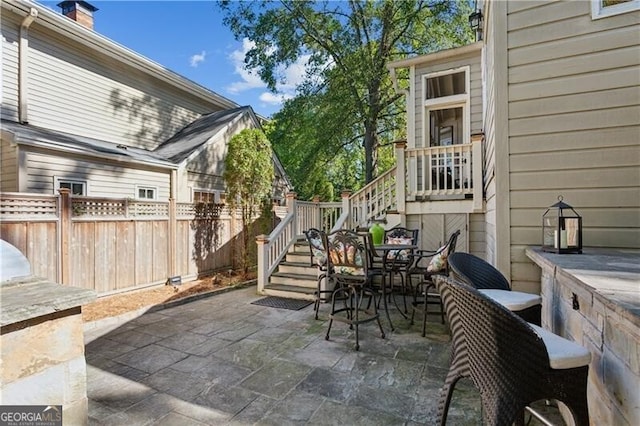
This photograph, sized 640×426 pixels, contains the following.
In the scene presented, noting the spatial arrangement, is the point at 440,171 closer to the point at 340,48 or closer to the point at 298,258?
the point at 298,258

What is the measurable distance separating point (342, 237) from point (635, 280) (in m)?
2.61

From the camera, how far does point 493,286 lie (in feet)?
7.78

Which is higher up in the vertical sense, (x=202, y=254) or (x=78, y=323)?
(x=78, y=323)

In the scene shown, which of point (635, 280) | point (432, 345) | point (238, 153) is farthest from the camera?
point (238, 153)

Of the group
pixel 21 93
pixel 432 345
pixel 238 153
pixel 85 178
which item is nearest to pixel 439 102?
pixel 238 153

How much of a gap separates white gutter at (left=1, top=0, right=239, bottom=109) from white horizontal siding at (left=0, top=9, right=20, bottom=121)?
282 millimetres

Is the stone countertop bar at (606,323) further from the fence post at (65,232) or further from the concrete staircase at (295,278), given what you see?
the fence post at (65,232)

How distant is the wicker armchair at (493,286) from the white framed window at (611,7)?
2.18 metres

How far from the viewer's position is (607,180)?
2.54 meters

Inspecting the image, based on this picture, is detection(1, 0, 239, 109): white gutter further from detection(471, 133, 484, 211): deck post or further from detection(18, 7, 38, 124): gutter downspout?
detection(471, 133, 484, 211): deck post

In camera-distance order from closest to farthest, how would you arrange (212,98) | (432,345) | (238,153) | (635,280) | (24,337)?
(24,337)
(635,280)
(432,345)
(238,153)
(212,98)

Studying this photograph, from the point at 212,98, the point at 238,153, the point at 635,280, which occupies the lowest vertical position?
the point at 635,280

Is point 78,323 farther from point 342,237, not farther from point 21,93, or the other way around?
point 21,93

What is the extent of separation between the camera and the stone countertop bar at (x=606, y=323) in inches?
44.1
